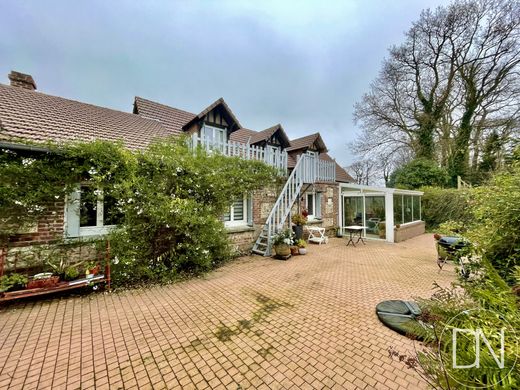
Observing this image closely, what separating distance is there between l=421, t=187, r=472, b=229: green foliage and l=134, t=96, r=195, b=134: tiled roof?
1531 centimetres

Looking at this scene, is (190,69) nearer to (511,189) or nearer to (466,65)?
(511,189)

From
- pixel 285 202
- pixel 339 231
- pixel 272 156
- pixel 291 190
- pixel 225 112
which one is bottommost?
pixel 339 231

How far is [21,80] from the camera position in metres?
8.27

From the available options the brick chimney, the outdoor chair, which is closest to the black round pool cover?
the outdoor chair

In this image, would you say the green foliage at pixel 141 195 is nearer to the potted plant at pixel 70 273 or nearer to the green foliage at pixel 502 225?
the potted plant at pixel 70 273

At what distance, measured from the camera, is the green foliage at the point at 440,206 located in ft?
40.3

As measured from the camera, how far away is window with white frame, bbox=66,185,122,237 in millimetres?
4742

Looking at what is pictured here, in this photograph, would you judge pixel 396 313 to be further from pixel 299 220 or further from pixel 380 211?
pixel 380 211

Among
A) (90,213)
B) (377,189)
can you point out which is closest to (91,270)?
(90,213)

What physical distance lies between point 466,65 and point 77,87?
995 inches

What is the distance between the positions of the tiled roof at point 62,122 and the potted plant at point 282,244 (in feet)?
17.2

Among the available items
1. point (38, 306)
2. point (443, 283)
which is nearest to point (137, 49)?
point (38, 306)

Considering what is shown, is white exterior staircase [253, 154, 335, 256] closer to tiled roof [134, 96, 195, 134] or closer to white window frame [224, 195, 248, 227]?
white window frame [224, 195, 248, 227]

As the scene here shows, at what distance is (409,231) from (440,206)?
4.03 m
